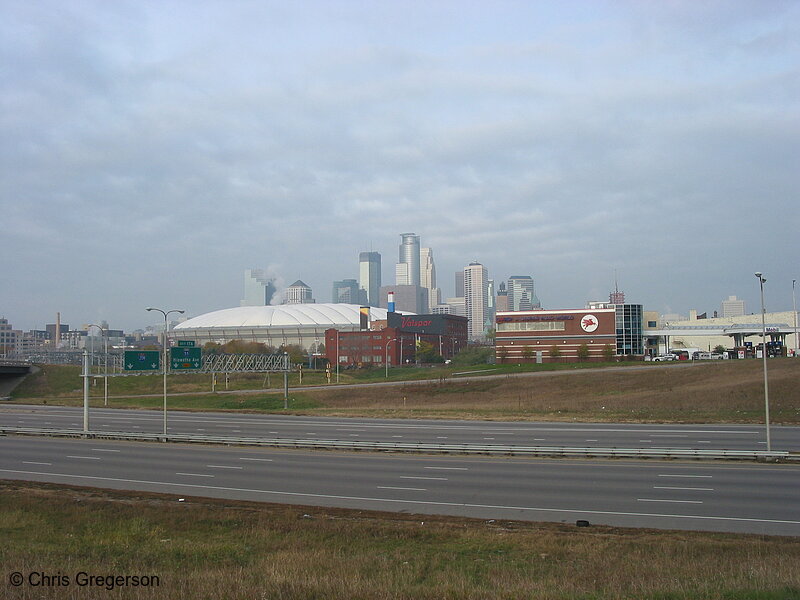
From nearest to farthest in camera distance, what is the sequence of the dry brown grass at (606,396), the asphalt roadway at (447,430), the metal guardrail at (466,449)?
the metal guardrail at (466,449), the asphalt roadway at (447,430), the dry brown grass at (606,396)

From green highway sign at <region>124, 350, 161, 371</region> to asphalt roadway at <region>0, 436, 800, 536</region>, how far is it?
1868 cm

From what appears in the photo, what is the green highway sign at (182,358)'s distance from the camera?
63062 mm

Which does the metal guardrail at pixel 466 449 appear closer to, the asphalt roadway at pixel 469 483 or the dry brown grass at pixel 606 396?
the asphalt roadway at pixel 469 483

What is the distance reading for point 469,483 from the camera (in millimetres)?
26609

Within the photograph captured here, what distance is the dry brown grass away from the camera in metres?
57.9

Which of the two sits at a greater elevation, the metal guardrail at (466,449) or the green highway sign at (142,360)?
the green highway sign at (142,360)

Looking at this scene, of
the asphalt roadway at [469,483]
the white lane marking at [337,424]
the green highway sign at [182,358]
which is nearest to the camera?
the asphalt roadway at [469,483]

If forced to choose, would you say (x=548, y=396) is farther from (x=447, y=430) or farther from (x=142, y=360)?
(x=142, y=360)

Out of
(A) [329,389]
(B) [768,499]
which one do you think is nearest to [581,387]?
(A) [329,389]

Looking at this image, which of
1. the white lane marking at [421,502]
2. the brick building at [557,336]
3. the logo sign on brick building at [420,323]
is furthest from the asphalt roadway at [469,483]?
the logo sign on brick building at [420,323]

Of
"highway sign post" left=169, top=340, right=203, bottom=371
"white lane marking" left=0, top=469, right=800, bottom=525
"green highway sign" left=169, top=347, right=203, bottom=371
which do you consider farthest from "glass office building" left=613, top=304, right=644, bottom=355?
"white lane marking" left=0, top=469, right=800, bottom=525

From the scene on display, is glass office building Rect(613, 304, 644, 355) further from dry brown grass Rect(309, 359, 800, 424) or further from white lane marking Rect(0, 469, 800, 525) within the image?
white lane marking Rect(0, 469, 800, 525)

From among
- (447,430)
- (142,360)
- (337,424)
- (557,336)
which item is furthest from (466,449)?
(557,336)

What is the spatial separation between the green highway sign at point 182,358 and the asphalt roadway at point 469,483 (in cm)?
2539
